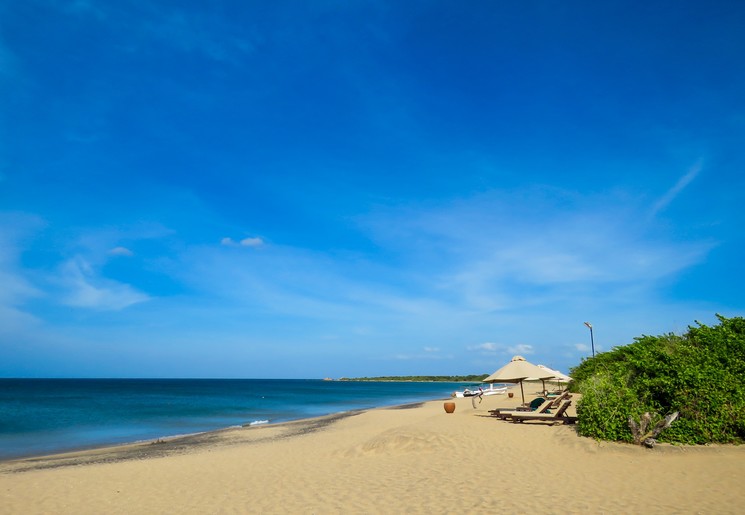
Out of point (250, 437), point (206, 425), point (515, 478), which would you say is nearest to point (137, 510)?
point (515, 478)

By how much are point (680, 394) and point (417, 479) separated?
290 inches

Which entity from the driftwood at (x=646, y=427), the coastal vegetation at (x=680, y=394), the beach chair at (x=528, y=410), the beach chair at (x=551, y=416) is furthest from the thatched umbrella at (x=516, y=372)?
the driftwood at (x=646, y=427)

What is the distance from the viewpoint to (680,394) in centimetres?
1165

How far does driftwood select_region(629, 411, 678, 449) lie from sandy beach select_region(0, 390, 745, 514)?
415mm

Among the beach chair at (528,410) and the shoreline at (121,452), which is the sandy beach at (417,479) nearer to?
the shoreline at (121,452)

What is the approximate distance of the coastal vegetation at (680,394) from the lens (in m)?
11.3

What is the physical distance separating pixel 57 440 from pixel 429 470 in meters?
20.0

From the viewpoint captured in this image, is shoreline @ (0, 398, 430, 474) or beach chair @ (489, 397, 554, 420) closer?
shoreline @ (0, 398, 430, 474)

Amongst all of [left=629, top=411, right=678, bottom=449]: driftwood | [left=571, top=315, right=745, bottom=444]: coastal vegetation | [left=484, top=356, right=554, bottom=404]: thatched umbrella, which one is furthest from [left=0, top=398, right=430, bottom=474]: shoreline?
[left=629, top=411, right=678, bottom=449]: driftwood

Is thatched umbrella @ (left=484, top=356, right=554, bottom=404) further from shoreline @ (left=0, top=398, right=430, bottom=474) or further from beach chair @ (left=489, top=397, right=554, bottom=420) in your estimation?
shoreline @ (left=0, top=398, right=430, bottom=474)

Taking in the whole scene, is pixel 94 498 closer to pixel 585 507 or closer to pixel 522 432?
pixel 585 507

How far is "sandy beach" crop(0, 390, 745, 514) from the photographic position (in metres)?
7.72

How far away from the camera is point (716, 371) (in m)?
11.7

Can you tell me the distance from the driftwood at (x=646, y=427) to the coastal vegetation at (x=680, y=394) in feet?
0.12
